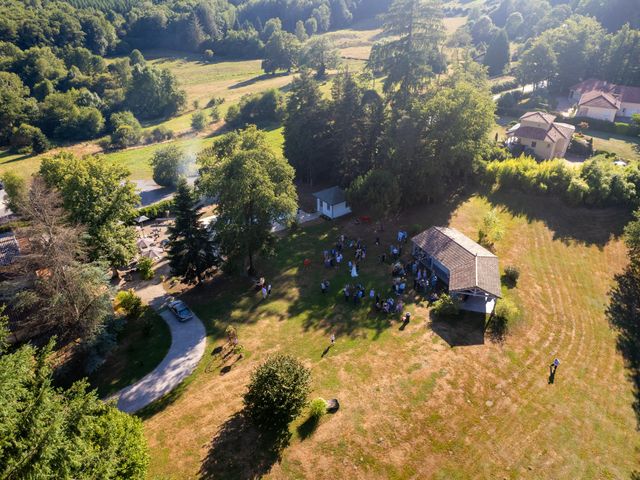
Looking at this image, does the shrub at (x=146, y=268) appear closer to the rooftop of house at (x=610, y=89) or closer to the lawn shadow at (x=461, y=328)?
the lawn shadow at (x=461, y=328)

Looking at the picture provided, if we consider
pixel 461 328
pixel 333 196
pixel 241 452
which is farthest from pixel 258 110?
pixel 241 452

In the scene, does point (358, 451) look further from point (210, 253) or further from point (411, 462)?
point (210, 253)

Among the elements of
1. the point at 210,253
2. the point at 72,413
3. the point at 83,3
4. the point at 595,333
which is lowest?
the point at 595,333

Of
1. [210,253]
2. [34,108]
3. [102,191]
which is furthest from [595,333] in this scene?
[34,108]

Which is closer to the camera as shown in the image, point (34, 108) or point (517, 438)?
point (517, 438)

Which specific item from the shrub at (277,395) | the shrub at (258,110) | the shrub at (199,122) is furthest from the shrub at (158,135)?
the shrub at (277,395)

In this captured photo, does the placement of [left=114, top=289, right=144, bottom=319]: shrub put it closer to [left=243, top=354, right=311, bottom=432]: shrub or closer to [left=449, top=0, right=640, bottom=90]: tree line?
[left=243, top=354, right=311, bottom=432]: shrub

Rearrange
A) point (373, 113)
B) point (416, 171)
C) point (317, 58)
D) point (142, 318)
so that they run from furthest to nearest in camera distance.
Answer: point (317, 58) → point (373, 113) → point (416, 171) → point (142, 318)
